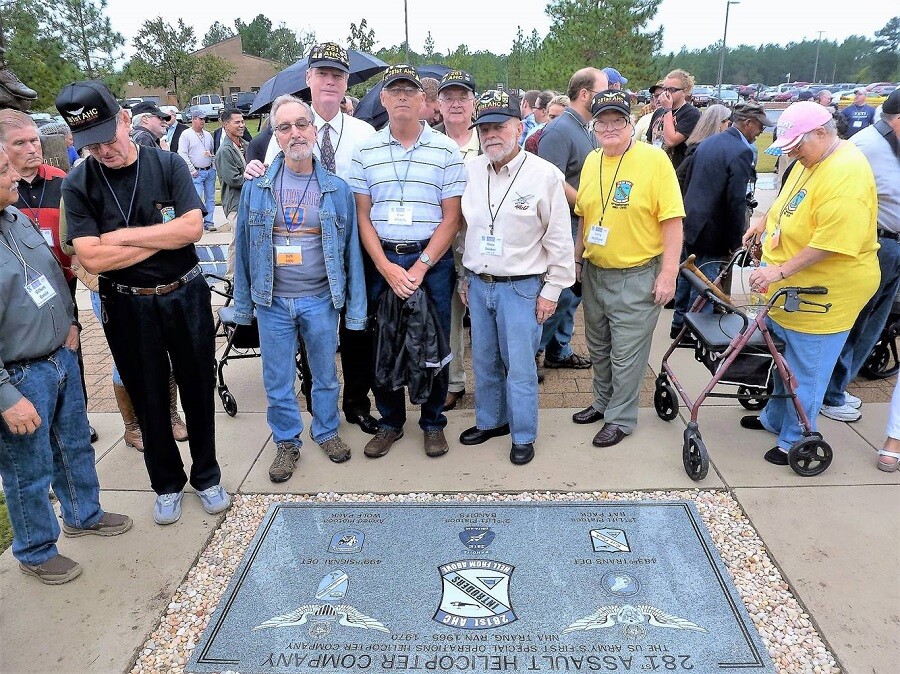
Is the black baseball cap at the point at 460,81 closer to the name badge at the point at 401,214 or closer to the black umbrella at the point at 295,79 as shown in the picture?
the name badge at the point at 401,214

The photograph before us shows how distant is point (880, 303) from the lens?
4.11 meters

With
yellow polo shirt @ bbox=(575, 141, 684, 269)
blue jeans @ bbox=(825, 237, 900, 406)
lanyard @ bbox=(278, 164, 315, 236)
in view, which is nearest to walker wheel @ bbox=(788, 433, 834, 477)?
blue jeans @ bbox=(825, 237, 900, 406)

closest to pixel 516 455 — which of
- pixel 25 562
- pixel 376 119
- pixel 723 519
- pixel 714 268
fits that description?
pixel 723 519

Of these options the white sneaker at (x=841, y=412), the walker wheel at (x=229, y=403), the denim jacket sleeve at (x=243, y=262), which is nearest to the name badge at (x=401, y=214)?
the denim jacket sleeve at (x=243, y=262)

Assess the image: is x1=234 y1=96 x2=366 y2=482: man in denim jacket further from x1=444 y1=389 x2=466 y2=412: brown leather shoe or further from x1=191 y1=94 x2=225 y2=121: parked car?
x1=191 y1=94 x2=225 y2=121: parked car

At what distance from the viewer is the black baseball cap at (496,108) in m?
3.27

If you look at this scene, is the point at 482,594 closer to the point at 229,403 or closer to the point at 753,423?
the point at 753,423

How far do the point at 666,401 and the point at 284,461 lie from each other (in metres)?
2.43

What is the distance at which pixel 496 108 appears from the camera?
3299mm

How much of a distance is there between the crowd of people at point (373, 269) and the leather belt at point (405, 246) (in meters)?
0.01

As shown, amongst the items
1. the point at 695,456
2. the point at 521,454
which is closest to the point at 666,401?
the point at 695,456

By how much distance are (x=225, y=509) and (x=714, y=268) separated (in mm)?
4308

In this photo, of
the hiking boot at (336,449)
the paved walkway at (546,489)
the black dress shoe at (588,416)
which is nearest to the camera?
the paved walkway at (546,489)

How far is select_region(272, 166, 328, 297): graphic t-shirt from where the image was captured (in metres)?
3.36
